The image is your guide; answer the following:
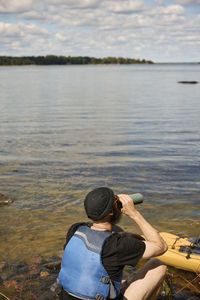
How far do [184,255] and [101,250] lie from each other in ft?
11.2

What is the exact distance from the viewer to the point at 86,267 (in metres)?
3.68

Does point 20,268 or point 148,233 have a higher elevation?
point 148,233

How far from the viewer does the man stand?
3.66 meters

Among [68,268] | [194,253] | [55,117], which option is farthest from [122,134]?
[68,268]

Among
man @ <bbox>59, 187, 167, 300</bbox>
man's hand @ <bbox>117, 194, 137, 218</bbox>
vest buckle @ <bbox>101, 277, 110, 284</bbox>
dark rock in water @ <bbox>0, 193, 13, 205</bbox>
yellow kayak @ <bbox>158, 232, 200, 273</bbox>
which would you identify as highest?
man's hand @ <bbox>117, 194, 137, 218</bbox>

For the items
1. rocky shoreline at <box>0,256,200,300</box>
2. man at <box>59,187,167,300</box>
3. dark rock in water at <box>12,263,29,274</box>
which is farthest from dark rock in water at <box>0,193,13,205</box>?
man at <box>59,187,167,300</box>

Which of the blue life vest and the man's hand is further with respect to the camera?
the man's hand

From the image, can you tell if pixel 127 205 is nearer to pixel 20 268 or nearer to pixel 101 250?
pixel 101 250

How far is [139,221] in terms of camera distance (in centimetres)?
398

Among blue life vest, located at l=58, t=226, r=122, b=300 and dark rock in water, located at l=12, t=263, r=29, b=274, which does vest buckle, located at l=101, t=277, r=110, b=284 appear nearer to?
blue life vest, located at l=58, t=226, r=122, b=300

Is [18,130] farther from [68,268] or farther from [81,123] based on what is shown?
[68,268]

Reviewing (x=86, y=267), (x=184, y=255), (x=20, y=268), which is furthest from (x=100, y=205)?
(x=20, y=268)

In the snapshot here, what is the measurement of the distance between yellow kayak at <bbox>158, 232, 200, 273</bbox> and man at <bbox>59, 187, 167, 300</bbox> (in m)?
2.76

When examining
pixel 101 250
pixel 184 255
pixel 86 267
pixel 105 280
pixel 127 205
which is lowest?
pixel 184 255
